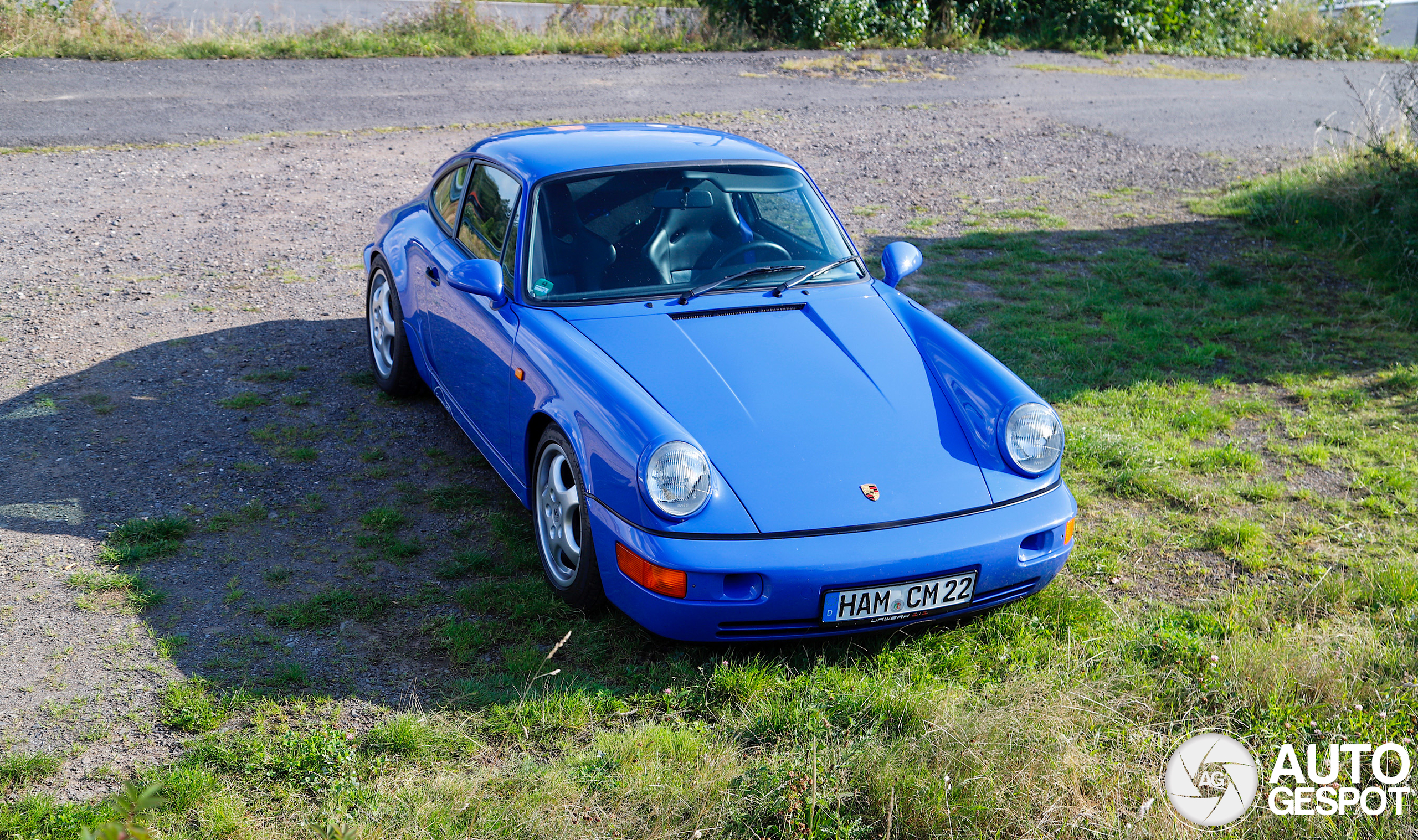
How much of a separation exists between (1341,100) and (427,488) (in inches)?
674

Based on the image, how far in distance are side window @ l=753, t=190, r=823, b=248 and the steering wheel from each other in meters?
0.13

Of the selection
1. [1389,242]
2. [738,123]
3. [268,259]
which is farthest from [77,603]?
[738,123]

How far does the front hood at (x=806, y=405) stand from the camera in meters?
3.54

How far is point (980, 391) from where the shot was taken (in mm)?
4012

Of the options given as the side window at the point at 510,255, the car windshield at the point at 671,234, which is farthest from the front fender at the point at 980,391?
the side window at the point at 510,255

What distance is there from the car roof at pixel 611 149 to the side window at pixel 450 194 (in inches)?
6.3

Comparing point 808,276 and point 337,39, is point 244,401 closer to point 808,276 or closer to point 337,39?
point 808,276

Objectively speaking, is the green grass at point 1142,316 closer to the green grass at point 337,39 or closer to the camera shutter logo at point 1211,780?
the camera shutter logo at point 1211,780

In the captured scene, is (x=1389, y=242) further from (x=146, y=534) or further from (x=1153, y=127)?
(x=146, y=534)

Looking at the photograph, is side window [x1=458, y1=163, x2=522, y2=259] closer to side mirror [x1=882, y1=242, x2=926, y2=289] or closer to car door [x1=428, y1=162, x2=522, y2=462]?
car door [x1=428, y1=162, x2=522, y2=462]

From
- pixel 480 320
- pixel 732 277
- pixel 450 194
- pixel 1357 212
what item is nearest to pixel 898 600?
pixel 732 277

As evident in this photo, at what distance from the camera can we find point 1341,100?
1673cm

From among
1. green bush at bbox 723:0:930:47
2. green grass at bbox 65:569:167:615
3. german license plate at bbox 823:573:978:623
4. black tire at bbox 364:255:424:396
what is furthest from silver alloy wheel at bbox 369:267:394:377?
green bush at bbox 723:0:930:47

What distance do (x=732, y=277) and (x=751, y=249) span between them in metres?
0.21
